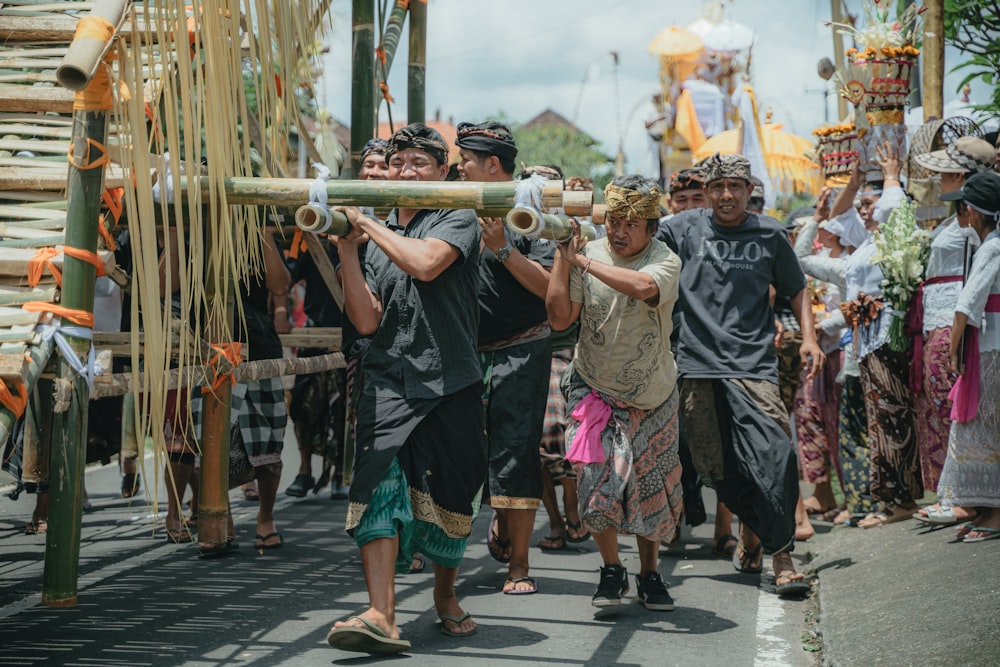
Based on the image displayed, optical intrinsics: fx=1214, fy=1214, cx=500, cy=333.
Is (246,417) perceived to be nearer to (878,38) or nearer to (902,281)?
(902,281)

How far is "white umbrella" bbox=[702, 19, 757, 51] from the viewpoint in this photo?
Result: 709 inches

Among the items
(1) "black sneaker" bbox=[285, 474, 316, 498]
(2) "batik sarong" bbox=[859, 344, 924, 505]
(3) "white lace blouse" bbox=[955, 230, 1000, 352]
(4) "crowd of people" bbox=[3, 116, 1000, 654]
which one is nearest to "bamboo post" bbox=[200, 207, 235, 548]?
(4) "crowd of people" bbox=[3, 116, 1000, 654]

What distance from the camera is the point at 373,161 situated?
20.5ft

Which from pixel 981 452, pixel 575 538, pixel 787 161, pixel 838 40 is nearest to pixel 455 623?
pixel 575 538

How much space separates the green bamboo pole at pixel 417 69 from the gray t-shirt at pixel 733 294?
2.35 m

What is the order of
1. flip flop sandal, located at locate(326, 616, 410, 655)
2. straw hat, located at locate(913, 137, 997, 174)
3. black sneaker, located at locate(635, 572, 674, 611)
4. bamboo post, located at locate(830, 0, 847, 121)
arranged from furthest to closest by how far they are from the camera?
bamboo post, located at locate(830, 0, 847, 121) < straw hat, located at locate(913, 137, 997, 174) < black sneaker, located at locate(635, 572, 674, 611) < flip flop sandal, located at locate(326, 616, 410, 655)

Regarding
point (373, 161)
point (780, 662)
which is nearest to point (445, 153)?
point (373, 161)

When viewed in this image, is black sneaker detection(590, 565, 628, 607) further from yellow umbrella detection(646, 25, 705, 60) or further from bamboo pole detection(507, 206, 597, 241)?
yellow umbrella detection(646, 25, 705, 60)

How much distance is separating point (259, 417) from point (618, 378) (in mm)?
2272

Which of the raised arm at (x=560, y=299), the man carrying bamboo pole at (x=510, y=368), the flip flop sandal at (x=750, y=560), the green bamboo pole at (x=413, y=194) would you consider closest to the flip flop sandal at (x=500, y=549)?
the man carrying bamboo pole at (x=510, y=368)

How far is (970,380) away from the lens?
19.1 ft

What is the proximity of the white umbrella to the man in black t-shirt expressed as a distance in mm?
12490

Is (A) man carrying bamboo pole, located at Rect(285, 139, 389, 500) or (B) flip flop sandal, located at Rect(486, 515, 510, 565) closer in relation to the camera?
(B) flip flop sandal, located at Rect(486, 515, 510, 565)

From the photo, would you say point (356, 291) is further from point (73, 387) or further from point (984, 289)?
point (984, 289)
